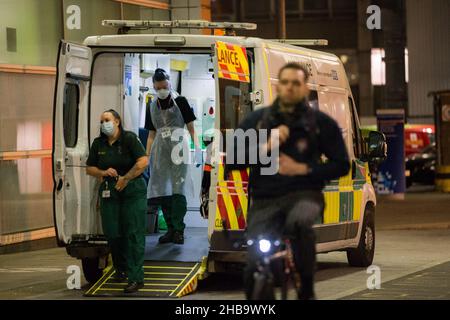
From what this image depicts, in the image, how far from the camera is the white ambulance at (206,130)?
1134 cm

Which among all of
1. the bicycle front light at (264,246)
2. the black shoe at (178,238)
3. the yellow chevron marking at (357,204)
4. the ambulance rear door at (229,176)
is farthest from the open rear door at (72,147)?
the bicycle front light at (264,246)

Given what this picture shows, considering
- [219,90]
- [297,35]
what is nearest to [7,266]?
[219,90]

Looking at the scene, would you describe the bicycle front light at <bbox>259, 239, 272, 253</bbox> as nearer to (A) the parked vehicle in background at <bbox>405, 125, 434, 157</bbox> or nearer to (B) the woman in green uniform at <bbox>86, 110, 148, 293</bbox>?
(B) the woman in green uniform at <bbox>86, 110, 148, 293</bbox>

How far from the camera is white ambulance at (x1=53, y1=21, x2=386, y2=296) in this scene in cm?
1134

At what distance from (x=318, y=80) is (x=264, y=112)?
5.04m

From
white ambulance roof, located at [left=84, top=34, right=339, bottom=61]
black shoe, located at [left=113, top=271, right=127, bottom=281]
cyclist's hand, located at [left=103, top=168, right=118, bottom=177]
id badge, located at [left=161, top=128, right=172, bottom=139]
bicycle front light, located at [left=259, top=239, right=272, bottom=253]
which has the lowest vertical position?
black shoe, located at [left=113, top=271, right=127, bottom=281]

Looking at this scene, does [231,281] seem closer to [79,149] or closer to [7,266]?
[79,149]

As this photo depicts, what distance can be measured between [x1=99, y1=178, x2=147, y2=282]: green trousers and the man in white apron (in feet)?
4.86

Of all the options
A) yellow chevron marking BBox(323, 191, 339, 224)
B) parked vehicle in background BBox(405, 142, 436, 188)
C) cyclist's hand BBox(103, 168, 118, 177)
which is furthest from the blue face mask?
parked vehicle in background BBox(405, 142, 436, 188)

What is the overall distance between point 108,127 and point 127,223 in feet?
3.12

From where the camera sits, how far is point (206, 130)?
14.3m

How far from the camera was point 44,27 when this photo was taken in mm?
17359

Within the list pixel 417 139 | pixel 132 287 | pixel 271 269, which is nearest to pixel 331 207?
pixel 132 287

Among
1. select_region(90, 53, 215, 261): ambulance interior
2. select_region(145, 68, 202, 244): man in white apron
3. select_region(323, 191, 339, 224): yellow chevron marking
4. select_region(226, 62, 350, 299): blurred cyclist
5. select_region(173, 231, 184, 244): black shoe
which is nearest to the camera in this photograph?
select_region(226, 62, 350, 299): blurred cyclist
